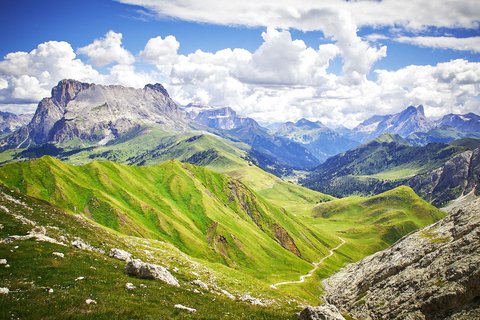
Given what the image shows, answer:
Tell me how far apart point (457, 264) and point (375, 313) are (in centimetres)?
2560

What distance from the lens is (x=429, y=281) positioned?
277 feet

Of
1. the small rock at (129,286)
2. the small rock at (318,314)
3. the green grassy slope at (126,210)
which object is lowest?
the green grassy slope at (126,210)

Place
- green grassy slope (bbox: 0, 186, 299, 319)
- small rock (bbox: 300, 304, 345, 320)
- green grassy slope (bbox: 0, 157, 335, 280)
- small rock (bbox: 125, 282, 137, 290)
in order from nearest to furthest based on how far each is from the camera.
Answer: green grassy slope (bbox: 0, 186, 299, 319) → small rock (bbox: 125, 282, 137, 290) → small rock (bbox: 300, 304, 345, 320) → green grassy slope (bbox: 0, 157, 335, 280)

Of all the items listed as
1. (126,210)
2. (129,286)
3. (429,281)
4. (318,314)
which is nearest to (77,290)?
(129,286)

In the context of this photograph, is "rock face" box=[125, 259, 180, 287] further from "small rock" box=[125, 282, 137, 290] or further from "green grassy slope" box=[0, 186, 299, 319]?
"small rock" box=[125, 282, 137, 290]

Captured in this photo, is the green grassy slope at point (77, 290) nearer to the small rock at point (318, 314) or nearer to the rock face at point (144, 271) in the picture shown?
the small rock at point (318, 314)

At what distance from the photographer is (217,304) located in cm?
4688

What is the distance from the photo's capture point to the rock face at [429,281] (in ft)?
230

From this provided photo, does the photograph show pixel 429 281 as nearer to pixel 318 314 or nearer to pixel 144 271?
pixel 318 314

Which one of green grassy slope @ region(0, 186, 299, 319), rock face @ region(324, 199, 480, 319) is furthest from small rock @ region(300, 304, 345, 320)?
rock face @ region(324, 199, 480, 319)

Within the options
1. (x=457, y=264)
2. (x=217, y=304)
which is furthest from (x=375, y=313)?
(x=217, y=304)

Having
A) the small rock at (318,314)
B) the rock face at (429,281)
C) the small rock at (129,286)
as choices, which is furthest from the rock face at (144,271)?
the rock face at (429,281)

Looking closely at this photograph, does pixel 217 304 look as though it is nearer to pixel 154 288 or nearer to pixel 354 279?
pixel 154 288

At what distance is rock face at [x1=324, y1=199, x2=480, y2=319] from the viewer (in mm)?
70250
